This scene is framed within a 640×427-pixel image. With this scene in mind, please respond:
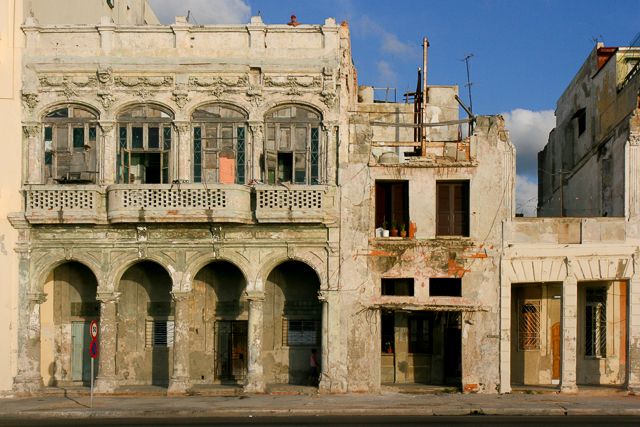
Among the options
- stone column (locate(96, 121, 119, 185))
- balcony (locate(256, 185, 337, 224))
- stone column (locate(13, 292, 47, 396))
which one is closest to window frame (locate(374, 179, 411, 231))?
balcony (locate(256, 185, 337, 224))

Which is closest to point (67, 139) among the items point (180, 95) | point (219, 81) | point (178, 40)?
point (180, 95)

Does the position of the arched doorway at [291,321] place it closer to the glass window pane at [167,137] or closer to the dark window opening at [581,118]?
the glass window pane at [167,137]

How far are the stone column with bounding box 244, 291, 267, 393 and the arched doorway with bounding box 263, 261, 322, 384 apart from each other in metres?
1.70


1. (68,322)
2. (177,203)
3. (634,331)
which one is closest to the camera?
(634,331)

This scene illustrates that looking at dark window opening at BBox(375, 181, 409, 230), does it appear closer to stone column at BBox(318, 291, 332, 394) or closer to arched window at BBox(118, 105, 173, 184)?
stone column at BBox(318, 291, 332, 394)

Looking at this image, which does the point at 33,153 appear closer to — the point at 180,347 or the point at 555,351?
the point at 180,347

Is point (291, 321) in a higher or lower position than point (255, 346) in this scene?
higher

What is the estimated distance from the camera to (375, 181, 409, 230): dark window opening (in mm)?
23203

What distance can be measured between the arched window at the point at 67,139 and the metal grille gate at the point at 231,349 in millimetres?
7062

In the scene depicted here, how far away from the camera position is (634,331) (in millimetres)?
21750

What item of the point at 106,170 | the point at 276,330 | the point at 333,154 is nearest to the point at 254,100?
the point at 333,154

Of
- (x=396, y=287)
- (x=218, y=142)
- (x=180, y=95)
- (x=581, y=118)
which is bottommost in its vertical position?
(x=396, y=287)

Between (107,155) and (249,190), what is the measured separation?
4835 mm

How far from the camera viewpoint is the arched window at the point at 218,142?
22984 mm
